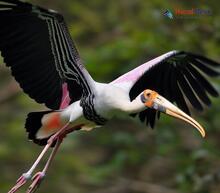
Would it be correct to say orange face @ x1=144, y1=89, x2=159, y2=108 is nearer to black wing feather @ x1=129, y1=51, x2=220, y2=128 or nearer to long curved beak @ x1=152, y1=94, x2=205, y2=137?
long curved beak @ x1=152, y1=94, x2=205, y2=137

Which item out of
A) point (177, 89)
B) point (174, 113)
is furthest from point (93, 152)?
point (174, 113)

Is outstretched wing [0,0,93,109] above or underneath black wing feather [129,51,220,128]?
above

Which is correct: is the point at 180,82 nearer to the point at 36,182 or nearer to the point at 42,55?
the point at 42,55

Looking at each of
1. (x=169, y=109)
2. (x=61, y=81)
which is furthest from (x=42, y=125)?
(x=169, y=109)

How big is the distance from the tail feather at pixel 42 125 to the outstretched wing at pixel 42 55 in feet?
0.26

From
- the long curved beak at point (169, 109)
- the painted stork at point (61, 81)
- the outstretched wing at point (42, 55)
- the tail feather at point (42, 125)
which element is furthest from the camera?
the tail feather at point (42, 125)

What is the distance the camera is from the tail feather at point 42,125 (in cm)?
585

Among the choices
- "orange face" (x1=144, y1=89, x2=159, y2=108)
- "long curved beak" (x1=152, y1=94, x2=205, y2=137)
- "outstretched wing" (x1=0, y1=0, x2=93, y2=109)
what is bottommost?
"long curved beak" (x1=152, y1=94, x2=205, y2=137)

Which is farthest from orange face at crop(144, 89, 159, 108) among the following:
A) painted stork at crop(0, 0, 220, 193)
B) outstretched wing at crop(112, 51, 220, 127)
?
outstretched wing at crop(112, 51, 220, 127)

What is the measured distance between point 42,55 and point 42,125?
0.51 m

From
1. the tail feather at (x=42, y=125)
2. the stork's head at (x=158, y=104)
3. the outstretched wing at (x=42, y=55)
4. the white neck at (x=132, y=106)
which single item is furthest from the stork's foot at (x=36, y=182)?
the stork's head at (x=158, y=104)

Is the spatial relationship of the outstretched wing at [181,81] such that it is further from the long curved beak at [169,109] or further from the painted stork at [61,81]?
the long curved beak at [169,109]

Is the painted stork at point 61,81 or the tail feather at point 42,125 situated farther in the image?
the tail feather at point 42,125

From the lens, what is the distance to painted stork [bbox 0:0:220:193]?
5.43 m
